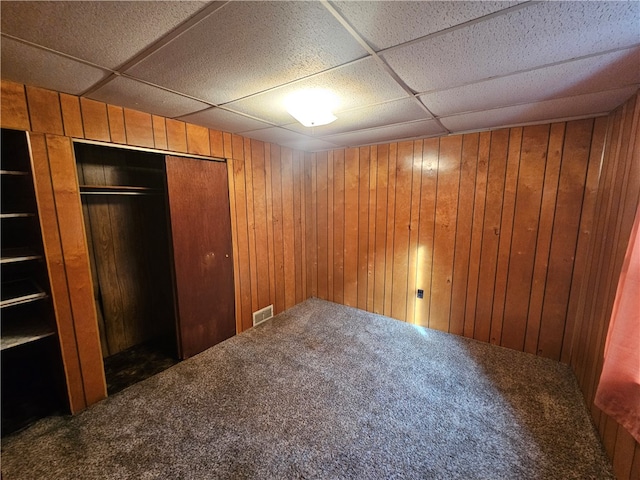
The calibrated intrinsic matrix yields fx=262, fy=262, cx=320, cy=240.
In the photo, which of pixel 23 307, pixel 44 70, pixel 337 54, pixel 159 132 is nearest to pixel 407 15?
pixel 337 54

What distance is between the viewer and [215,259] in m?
2.62

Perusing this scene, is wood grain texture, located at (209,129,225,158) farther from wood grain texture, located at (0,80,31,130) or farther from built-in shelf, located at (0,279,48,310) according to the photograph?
built-in shelf, located at (0,279,48,310)

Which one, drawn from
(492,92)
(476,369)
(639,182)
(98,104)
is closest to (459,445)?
(476,369)

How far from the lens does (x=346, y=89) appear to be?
63.1 inches

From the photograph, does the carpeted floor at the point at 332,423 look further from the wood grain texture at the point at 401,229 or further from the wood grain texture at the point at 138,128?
the wood grain texture at the point at 138,128

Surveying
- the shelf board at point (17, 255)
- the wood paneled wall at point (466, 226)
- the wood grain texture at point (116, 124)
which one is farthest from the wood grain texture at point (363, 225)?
the shelf board at point (17, 255)

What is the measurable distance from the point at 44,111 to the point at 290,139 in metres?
1.90

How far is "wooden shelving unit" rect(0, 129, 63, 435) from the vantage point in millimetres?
1594

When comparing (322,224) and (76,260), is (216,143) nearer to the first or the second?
(76,260)

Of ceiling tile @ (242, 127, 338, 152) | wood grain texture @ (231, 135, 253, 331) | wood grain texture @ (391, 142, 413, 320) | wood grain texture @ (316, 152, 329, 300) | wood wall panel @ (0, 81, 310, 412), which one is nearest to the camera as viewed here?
wood wall panel @ (0, 81, 310, 412)

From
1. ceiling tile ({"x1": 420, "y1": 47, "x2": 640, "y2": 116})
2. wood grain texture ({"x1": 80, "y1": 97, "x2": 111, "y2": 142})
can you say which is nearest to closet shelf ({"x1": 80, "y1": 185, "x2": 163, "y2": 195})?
wood grain texture ({"x1": 80, "y1": 97, "x2": 111, "y2": 142})

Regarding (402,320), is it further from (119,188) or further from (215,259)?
(119,188)

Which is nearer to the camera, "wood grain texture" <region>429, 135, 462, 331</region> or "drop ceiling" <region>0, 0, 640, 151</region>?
"drop ceiling" <region>0, 0, 640, 151</region>

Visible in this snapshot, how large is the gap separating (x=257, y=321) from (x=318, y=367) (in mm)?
1103
